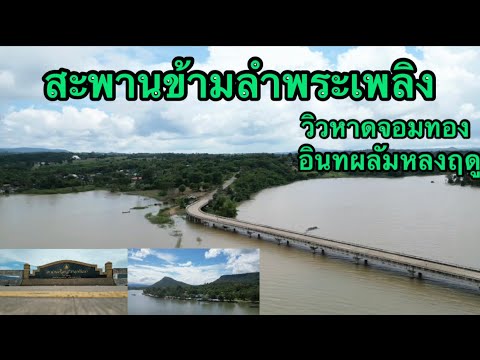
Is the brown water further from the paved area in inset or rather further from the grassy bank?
the paved area in inset

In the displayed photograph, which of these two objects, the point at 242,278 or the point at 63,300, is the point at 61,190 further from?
the point at 242,278

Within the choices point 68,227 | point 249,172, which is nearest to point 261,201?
point 249,172

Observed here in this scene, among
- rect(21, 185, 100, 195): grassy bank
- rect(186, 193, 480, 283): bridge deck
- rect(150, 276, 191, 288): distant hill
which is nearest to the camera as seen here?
rect(150, 276, 191, 288): distant hill

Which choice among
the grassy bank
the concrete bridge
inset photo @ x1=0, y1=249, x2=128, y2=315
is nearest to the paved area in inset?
inset photo @ x1=0, y1=249, x2=128, y2=315

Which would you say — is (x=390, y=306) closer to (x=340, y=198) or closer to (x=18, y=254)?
(x=18, y=254)

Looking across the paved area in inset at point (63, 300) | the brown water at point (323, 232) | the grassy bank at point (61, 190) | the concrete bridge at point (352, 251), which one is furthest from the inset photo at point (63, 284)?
the grassy bank at point (61, 190)

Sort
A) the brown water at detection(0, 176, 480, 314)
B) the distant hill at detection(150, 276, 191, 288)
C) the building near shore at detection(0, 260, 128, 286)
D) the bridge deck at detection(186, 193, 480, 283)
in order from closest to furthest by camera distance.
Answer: the distant hill at detection(150, 276, 191, 288) < the building near shore at detection(0, 260, 128, 286) < the brown water at detection(0, 176, 480, 314) < the bridge deck at detection(186, 193, 480, 283)

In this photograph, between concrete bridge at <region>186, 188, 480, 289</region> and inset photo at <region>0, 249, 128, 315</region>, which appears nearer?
inset photo at <region>0, 249, 128, 315</region>
